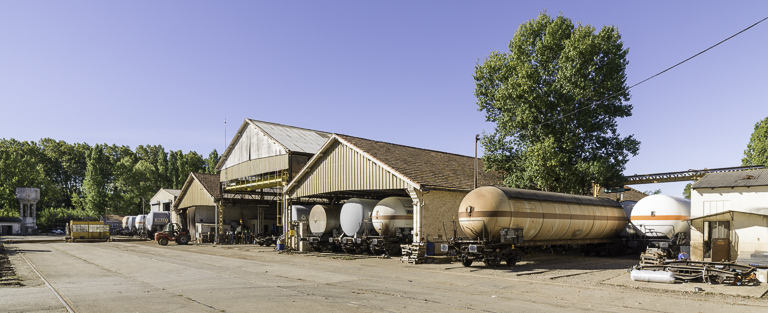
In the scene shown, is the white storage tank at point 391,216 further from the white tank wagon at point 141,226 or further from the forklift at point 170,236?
the white tank wagon at point 141,226

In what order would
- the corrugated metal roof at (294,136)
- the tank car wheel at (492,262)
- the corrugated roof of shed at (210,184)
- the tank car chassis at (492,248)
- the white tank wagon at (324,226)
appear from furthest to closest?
the corrugated roof of shed at (210,184)
the corrugated metal roof at (294,136)
the white tank wagon at (324,226)
the tank car wheel at (492,262)
the tank car chassis at (492,248)

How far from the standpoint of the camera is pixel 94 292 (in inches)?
544

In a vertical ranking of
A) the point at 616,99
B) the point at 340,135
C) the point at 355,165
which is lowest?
the point at 355,165

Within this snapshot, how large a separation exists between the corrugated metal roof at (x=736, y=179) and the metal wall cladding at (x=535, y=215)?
17.2 feet

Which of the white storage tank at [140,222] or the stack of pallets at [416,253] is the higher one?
the stack of pallets at [416,253]

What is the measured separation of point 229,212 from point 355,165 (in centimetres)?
2669

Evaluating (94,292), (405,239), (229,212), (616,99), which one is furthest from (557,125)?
(229,212)

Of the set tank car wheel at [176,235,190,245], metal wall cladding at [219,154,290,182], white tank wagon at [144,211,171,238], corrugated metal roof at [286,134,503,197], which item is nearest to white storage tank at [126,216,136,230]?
white tank wagon at [144,211,171,238]

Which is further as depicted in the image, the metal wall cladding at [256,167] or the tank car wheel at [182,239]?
the tank car wheel at [182,239]

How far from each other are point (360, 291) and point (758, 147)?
50673 millimetres

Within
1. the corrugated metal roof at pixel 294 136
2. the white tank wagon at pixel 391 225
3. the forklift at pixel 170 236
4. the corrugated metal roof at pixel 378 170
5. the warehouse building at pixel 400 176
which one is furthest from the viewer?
the forklift at pixel 170 236

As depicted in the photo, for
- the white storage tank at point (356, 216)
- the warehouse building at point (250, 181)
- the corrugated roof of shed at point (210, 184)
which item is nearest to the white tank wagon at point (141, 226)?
the warehouse building at point (250, 181)

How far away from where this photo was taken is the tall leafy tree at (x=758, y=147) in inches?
1861

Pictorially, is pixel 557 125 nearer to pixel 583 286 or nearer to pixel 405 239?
pixel 405 239
